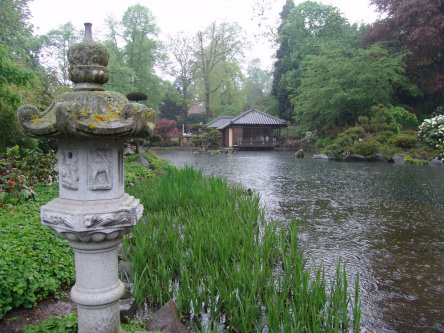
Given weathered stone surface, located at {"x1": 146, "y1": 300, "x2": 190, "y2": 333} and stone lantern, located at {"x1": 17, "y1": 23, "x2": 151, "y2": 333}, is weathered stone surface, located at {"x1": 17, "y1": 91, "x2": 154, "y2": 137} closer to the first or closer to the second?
stone lantern, located at {"x1": 17, "y1": 23, "x2": 151, "y2": 333}

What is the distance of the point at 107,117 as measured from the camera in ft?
5.70

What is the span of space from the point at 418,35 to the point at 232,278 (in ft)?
69.5

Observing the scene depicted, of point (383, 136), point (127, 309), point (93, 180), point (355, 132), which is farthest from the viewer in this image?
point (355, 132)

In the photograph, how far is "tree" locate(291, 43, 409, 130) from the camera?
63.2 feet

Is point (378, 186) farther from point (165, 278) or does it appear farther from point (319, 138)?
point (319, 138)

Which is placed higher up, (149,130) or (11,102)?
(11,102)

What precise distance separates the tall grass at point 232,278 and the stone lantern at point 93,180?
672mm

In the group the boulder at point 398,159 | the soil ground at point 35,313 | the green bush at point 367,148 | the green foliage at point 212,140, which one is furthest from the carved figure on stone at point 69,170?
the green foliage at point 212,140

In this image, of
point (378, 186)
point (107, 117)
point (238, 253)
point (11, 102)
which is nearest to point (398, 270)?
point (238, 253)

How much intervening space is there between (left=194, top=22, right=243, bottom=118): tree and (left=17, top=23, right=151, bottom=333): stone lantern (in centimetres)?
3538

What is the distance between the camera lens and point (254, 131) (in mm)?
27906

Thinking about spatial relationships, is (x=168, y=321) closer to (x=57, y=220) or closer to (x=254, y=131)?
(x=57, y=220)

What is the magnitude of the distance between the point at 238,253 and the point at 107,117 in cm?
193

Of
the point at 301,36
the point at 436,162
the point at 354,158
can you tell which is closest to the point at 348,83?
the point at 354,158
